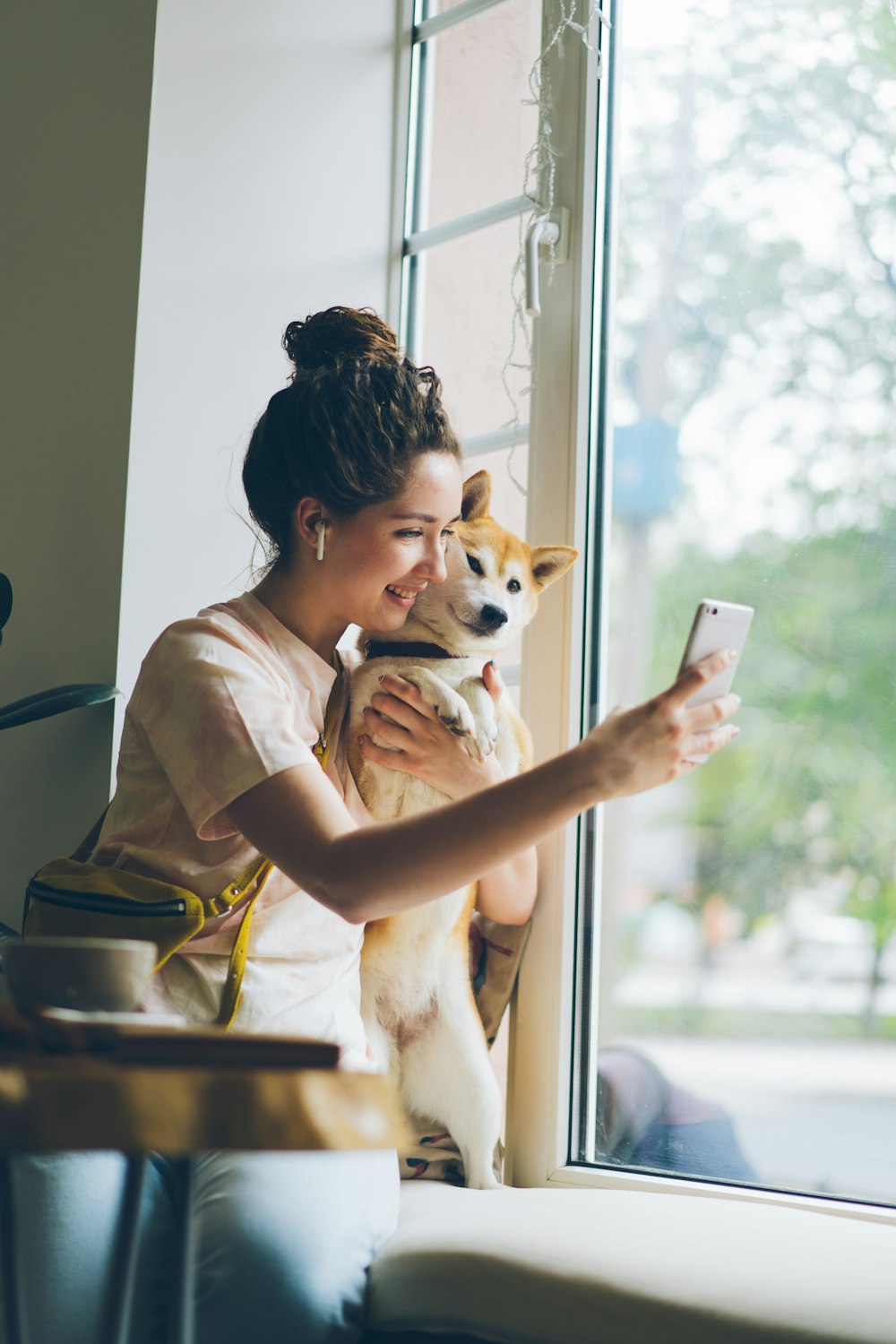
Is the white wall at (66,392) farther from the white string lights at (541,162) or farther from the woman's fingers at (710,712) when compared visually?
the woman's fingers at (710,712)

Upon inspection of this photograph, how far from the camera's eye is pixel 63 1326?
3.05 feet

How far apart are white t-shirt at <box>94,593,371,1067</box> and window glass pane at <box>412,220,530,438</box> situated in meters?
0.73

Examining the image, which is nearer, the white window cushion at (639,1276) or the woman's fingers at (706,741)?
the white window cushion at (639,1276)

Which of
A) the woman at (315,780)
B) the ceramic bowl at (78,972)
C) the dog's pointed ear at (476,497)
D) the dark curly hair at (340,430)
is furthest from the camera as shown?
the dog's pointed ear at (476,497)

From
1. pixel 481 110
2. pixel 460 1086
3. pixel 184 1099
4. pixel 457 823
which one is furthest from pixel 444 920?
pixel 481 110

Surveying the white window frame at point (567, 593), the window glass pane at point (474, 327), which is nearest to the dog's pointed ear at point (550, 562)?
the white window frame at point (567, 593)

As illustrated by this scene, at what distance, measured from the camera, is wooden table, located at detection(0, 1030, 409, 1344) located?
59 cm

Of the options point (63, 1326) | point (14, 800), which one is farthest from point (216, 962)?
point (14, 800)

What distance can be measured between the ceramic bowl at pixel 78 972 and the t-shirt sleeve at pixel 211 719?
1.25 feet

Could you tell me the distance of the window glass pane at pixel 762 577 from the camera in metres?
1.38

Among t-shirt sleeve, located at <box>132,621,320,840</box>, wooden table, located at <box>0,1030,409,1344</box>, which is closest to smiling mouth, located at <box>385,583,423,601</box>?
t-shirt sleeve, located at <box>132,621,320,840</box>

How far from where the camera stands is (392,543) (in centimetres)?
134

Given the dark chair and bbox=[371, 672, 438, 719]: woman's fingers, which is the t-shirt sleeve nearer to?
bbox=[371, 672, 438, 719]: woman's fingers

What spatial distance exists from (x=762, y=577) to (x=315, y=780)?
706 mm
